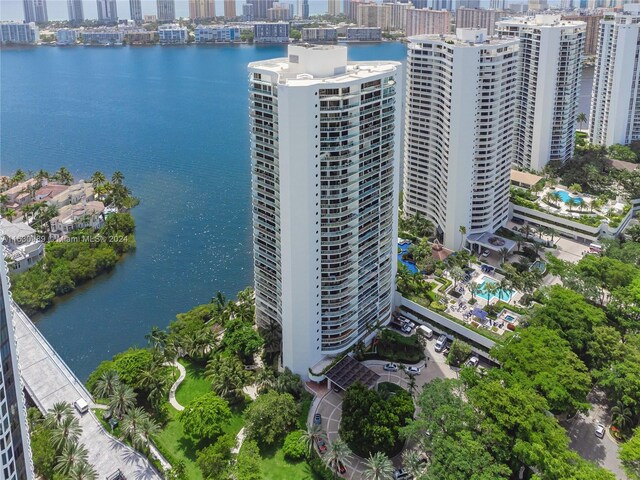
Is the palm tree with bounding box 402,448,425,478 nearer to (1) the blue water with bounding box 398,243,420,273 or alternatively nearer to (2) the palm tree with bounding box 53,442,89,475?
(2) the palm tree with bounding box 53,442,89,475

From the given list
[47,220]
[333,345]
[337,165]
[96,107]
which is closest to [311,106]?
[337,165]

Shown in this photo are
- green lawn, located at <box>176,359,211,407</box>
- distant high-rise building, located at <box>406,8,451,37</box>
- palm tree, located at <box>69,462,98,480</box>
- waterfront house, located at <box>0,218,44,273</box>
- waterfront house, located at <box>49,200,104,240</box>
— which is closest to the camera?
palm tree, located at <box>69,462,98,480</box>

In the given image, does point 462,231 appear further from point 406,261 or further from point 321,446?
point 321,446

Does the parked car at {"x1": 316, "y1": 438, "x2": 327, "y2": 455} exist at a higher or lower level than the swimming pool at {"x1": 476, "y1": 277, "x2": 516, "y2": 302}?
lower

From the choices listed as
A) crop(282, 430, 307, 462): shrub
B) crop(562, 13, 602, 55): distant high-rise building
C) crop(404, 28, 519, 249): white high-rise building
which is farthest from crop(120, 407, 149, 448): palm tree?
crop(562, 13, 602, 55): distant high-rise building

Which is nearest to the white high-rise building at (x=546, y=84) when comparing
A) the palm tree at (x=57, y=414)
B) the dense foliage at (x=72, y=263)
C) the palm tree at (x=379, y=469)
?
the dense foliage at (x=72, y=263)
